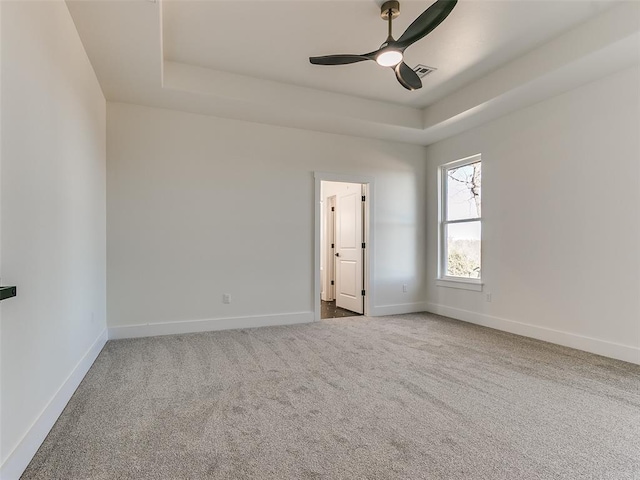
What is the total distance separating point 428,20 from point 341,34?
1.06 m

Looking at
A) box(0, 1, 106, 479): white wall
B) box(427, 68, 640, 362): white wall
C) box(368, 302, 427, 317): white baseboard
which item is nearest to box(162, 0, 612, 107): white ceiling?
box(427, 68, 640, 362): white wall

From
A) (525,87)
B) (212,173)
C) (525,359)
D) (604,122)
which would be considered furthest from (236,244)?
(604,122)

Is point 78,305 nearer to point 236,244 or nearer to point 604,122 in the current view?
point 236,244

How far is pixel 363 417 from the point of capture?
2.12 meters

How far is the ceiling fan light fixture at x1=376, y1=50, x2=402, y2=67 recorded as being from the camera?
9.04 feet

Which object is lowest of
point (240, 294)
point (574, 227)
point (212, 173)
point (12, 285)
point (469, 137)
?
point (240, 294)

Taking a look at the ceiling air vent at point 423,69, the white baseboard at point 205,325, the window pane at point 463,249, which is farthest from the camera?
the window pane at point 463,249

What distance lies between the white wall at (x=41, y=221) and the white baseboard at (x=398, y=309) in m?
3.72

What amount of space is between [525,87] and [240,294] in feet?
13.2

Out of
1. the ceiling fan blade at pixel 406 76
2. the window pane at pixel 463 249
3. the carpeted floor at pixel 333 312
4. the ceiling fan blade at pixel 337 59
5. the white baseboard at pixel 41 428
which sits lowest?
the carpeted floor at pixel 333 312

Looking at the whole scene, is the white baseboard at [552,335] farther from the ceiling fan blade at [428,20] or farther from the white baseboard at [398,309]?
the ceiling fan blade at [428,20]

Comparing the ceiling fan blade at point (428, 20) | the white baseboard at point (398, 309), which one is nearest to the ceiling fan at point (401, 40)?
the ceiling fan blade at point (428, 20)

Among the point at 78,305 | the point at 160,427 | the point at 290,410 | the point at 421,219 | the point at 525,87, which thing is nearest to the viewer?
the point at 160,427

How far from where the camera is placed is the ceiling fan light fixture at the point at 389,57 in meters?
2.75
